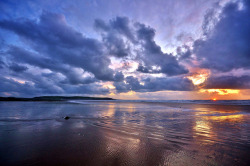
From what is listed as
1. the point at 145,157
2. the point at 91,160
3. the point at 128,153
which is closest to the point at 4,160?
the point at 91,160

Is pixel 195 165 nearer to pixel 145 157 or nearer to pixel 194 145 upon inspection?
pixel 145 157

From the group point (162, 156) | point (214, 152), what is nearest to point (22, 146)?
point (162, 156)

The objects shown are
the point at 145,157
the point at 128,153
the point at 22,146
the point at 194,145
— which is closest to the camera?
the point at 145,157

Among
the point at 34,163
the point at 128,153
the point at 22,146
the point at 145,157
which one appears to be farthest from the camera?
the point at 22,146

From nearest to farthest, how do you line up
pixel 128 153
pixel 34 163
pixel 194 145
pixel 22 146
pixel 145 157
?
pixel 34 163, pixel 145 157, pixel 128 153, pixel 22 146, pixel 194 145

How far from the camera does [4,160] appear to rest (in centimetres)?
489

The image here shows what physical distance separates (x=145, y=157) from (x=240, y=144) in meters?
5.92

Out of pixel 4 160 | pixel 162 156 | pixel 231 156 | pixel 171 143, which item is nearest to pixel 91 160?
pixel 162 156

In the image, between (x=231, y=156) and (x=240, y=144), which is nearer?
(x=231, y=156)

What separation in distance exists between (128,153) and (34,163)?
145 inches

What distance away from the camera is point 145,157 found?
17.4 ft

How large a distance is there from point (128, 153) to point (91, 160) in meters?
1.64

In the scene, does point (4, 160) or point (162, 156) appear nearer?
point (4, 160)

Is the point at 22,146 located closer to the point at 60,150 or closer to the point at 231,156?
the point at 60,150
